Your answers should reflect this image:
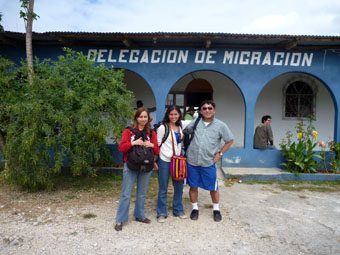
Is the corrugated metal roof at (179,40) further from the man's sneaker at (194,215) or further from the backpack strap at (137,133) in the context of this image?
the man's sneaker at (194,215)

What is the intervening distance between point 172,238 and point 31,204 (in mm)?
2625

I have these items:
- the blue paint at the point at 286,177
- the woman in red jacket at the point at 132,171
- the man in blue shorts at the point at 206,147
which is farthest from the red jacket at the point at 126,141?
the blue paint at the point at 286,177

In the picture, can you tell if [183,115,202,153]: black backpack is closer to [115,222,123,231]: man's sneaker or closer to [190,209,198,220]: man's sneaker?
[190,209,198,220]: man's sneaker

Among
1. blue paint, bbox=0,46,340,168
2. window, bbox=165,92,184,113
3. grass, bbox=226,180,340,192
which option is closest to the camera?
grass, bbox=226,180,340,192

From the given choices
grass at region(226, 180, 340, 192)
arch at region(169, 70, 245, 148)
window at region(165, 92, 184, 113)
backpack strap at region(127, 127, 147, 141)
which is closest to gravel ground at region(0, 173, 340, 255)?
grass at region(226, 180, 340, 192)

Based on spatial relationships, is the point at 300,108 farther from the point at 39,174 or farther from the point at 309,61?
the point at 39,174

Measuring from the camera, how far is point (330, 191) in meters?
5.43

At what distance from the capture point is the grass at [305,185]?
5528 millimetres

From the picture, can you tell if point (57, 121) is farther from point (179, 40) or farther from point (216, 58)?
point (216, 58)

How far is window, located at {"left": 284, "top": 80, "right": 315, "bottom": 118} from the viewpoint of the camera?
29.7 feet

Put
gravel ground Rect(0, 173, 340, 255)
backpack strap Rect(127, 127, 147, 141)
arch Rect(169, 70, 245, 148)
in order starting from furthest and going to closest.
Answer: arch Rect(169, 70, 245, 148)
backpack strap Rect(127, 127, 147, 141)
gravel ground Rect(0, 173, 340, 255)

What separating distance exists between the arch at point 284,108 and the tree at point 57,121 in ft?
19.9

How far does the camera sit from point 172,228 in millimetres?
3455

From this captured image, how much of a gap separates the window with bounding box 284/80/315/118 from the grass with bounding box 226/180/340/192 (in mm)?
3681
